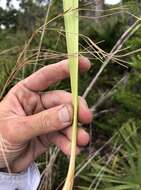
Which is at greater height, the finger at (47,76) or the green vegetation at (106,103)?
the finger at (47,76)

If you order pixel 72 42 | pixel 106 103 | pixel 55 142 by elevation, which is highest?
pixel 72 42

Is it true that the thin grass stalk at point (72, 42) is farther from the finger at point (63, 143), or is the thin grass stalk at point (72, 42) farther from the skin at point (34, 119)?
the finger at point (63, 143)

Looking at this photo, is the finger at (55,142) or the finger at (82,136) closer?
the finger at (82,136)

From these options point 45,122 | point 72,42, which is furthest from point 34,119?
point 72,42

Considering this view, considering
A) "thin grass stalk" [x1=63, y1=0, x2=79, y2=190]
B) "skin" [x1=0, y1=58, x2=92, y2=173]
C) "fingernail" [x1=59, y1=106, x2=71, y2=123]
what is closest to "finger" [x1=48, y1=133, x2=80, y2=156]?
"skin" [x1=0, y1=58, x2=92, y2=173]

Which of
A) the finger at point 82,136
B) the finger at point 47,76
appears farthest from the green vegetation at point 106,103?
the finger at point 82,136

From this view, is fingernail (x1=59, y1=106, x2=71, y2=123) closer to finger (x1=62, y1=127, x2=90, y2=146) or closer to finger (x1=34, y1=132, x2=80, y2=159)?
finger (x1=62, y1=127, x2=90, y2=146)

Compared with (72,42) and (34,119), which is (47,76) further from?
(72,42)

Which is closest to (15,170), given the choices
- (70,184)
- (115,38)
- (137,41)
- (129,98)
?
(70,184)
